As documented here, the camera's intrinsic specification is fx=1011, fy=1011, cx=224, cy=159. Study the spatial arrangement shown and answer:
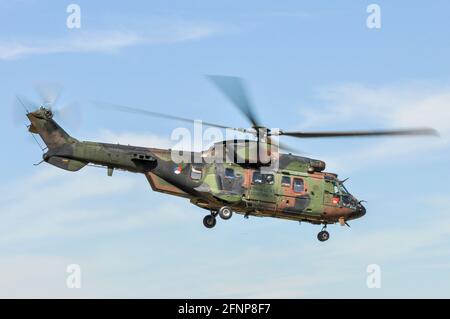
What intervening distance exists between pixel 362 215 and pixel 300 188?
5014 millimetres

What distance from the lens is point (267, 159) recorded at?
55.5m

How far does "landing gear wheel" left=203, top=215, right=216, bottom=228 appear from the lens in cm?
5600

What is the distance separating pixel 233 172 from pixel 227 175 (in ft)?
1.22

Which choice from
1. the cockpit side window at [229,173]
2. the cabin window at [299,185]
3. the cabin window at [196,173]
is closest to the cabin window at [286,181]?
the cabin window at [299,185]

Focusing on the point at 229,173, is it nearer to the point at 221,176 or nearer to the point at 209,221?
the point at 221,176

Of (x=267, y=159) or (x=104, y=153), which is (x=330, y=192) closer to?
(x=267, y=159)

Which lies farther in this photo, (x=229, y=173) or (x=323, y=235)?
(x=323, y=235)

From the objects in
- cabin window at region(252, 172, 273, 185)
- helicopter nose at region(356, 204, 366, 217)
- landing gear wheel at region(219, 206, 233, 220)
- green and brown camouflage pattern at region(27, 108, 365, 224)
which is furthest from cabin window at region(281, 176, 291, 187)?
helicopter nose at region(356, 204, 366, 217)

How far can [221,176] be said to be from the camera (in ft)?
181

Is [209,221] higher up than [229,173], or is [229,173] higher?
[229,173]

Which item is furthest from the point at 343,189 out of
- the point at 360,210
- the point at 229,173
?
the point at 229,173

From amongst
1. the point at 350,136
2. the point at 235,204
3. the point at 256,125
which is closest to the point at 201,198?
the point at 235,204

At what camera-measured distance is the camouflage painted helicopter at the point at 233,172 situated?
53.2m

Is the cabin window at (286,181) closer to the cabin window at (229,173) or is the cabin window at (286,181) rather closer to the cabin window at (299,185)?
the cabin window at (299,185)
